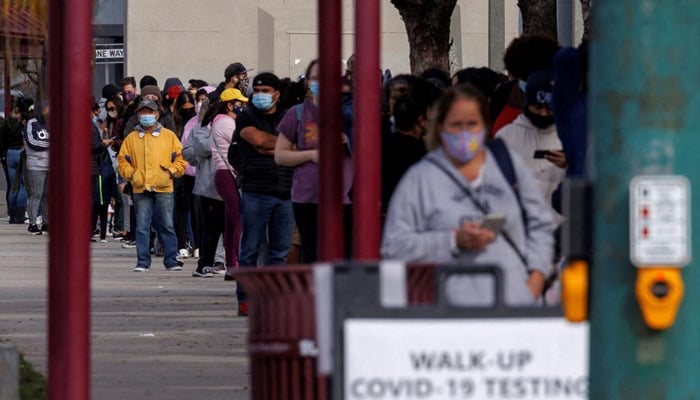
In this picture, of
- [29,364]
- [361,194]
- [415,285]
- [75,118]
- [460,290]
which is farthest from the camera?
[29,364]

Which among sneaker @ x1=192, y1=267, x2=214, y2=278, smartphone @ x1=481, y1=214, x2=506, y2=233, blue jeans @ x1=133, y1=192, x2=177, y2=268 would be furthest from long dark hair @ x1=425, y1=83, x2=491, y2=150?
blue jeans @ x1=133, y1=192, x2=177, y2=268

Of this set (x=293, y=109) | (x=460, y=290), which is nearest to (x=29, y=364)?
(x=293, y=109)

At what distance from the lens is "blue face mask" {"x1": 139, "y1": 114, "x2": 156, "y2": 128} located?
18172mm

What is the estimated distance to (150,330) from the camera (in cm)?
1286

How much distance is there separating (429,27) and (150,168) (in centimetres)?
313

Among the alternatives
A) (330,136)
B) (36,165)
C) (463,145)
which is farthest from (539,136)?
(36,165)

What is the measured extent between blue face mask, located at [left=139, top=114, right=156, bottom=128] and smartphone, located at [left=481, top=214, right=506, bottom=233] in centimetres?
1182

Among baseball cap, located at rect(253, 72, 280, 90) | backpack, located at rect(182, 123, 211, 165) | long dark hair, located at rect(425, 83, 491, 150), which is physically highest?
baseball cap, located at rect(253, 72, 280, 90)

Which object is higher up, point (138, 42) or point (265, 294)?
point (138, 42)

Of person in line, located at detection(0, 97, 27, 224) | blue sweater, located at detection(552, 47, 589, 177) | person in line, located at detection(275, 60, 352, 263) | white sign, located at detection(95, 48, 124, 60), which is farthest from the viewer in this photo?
white sign, located at detection(95, 48, 124, 60)

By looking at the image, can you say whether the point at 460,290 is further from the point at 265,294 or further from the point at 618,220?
the point at 618,220

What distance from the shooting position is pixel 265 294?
559 centimetres

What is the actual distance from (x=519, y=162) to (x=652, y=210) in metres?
2.99

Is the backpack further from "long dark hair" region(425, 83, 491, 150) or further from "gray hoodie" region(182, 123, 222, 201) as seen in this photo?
"long dark hair" region(425, 83, 491, 150)
